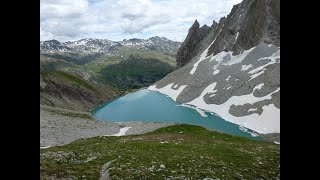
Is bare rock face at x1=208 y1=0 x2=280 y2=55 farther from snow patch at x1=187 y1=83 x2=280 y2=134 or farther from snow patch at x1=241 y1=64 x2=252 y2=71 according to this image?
snow patch at x1=187 y1=83 x2=280 y2=134

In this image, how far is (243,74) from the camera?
147250 millimetres

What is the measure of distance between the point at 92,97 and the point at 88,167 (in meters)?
159

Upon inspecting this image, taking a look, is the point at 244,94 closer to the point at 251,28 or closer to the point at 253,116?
the point at 253,116

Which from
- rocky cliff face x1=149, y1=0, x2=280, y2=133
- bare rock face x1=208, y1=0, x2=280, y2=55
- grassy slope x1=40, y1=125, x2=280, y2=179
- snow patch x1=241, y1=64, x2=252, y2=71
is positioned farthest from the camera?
bare rock face x1=208, y1=0, x2=280, y2=55

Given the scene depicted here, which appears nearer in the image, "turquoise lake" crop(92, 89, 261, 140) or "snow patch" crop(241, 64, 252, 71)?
"turquoise lake" crop(92, 89, 261, 140)

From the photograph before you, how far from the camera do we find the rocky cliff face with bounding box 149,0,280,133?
109525 millimetres

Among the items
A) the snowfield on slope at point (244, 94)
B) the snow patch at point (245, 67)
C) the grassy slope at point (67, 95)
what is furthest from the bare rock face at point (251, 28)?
the grassy slope at point (67, 95)

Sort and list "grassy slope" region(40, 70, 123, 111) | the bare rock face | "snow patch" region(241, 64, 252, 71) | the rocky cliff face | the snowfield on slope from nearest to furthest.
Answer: the snowfield on slope → the rocky cliff face → "grassy slope" region(40, 70, 123, 111) → "snow patch" region(241, 64, 252, 71) → the bare rock face

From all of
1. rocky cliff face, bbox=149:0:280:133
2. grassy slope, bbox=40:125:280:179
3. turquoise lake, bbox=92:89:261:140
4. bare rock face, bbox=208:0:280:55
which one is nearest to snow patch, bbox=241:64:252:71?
rocky cliff face, bbox=149:0:280:133

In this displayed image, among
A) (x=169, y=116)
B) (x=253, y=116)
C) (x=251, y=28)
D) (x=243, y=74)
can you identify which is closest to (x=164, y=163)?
(x=253, y=116)

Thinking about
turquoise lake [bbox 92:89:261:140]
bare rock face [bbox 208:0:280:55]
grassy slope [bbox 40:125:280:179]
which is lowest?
turquoise lake [bbox 92:89:261:140]

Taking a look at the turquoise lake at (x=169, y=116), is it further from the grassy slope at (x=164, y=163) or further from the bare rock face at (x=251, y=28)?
the grassy slope at (x=164, y=163)
